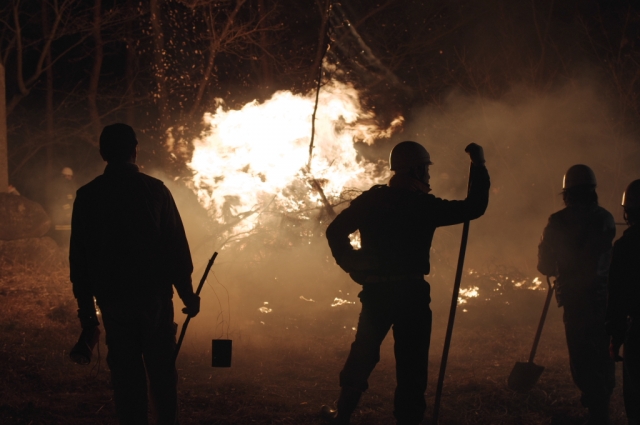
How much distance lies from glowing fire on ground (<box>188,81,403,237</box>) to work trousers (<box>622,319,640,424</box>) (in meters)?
6.00

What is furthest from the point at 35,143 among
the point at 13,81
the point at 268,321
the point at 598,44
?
the point at 598,44

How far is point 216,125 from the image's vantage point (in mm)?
9469

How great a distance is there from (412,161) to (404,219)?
51 cm

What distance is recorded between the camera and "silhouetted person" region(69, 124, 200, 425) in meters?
3.43

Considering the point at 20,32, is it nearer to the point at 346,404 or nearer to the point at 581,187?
the point at 346,404

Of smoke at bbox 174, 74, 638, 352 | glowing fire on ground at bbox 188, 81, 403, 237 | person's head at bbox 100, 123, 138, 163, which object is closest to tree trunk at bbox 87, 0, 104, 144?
smoke at bbox 174, 74, 638, 352

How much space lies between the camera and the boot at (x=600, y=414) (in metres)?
4.87

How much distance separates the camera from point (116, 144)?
11.6 feet

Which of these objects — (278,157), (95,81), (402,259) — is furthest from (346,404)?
(95,81)

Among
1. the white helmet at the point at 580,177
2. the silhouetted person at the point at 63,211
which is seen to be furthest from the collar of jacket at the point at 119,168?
the silhouetted person at the point at 63,211

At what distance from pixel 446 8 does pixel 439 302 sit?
35.7 ft

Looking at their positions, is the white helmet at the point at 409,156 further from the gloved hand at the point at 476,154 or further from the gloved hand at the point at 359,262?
the gloved hand at the point at 359,262

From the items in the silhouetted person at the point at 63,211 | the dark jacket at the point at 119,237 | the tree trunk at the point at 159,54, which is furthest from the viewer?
the silhouetted person at the point at 63,211

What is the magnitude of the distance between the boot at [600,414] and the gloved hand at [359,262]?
2636mm
